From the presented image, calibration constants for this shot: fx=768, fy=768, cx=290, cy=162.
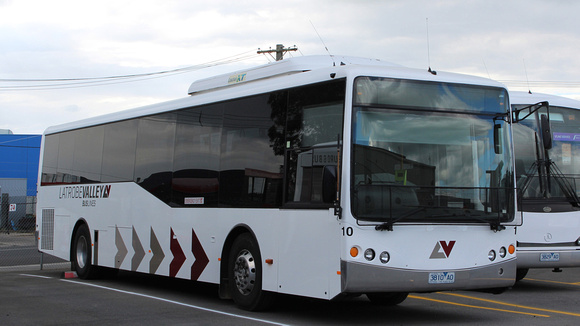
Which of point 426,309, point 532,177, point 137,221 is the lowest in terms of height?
point 426,309

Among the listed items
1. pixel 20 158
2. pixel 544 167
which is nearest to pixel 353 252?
pixel 544 167

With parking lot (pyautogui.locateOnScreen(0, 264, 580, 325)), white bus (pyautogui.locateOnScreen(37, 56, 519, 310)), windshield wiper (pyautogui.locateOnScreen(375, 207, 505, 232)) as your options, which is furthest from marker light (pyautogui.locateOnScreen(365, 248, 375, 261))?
parking lot (pyautogui.locateOnScreen(0, 264, 580, 325))

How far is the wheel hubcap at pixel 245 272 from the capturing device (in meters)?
11.1

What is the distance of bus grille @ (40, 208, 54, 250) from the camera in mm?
19031

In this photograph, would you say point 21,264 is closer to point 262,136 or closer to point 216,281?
point 216,281

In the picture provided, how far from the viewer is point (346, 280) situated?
29.9ft

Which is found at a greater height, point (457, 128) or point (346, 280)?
point (457, 128)

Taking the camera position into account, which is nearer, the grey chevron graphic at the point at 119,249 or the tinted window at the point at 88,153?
the grey chevron graphic at the point at 119,249

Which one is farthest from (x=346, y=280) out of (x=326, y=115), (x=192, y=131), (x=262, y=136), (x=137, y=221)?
(x=137, y=221)

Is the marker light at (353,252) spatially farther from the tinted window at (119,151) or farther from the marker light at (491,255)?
the tinted window at (119,151)

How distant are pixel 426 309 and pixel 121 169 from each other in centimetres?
723

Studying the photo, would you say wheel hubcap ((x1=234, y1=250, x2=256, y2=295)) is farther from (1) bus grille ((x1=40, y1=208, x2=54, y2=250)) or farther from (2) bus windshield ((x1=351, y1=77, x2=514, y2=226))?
(1) bus grille ((x1=40, y1=208, x2=54, y2=250))

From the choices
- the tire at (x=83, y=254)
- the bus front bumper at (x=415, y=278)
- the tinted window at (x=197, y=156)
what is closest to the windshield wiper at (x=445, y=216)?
the bus front bumper at (x=415, y=278)

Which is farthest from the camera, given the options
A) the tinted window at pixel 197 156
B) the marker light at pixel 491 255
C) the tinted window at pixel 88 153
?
the tinted window at pixel 88 153
